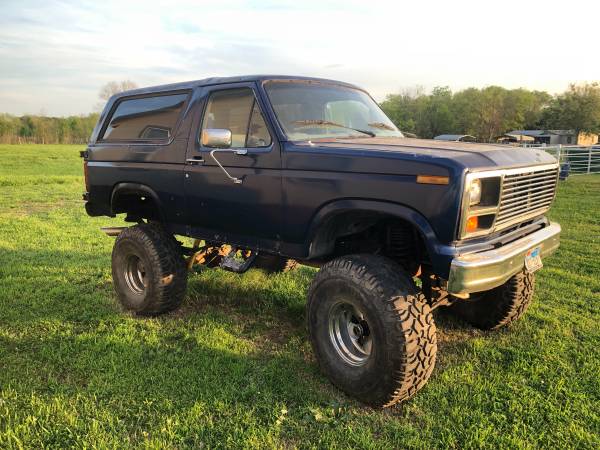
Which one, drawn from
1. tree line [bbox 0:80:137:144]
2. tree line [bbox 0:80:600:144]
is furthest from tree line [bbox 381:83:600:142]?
tree line [bbox 0:80:137:144]

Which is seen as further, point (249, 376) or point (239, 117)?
point (239, 117)

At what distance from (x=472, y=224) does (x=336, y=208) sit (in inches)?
36.5

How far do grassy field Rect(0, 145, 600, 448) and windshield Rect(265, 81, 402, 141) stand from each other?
1948 mm

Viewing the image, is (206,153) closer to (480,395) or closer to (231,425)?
(231,425)

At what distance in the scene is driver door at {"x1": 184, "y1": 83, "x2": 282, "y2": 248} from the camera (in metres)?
3.92

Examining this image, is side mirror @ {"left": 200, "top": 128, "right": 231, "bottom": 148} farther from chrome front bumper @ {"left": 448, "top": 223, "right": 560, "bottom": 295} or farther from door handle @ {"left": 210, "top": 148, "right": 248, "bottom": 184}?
chrome front bumper @ {"left": 448, "top": 223, "right": 560, "bottom": 295}

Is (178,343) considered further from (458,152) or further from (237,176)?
(458,152)

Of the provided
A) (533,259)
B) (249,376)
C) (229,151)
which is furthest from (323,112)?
(249,376)

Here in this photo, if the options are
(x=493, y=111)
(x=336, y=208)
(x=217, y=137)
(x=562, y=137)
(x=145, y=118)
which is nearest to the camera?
(x=336, y=208)

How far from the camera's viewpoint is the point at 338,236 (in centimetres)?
387

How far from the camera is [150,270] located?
498 centimetres

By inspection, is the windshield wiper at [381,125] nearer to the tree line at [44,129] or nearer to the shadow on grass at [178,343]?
the shadow on grass at [178,343]

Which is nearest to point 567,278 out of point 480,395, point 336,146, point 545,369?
point 545,369

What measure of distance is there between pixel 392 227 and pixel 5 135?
8049cm
